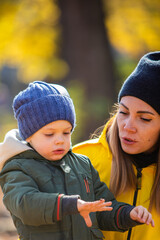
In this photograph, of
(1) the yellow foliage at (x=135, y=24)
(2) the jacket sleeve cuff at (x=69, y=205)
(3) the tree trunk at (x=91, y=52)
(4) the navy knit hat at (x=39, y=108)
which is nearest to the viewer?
(2) the jacket sleeve cuff at (x=69, y=205)

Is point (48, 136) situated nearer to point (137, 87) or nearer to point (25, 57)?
point (137, 87)

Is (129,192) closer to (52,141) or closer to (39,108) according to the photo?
(52,141)

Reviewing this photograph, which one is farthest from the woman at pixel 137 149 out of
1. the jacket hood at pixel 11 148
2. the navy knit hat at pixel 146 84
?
the jacket hood at pixel 11 148

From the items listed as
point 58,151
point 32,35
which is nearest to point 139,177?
point 58,151

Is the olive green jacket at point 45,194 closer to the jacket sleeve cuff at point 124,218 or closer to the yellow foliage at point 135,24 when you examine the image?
the jacket sleeve cuff at point 124,218

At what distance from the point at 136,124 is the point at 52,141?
82 cm

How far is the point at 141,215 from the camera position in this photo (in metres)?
2.33

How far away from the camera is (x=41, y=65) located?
11141mm

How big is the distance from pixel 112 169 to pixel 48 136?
869 mm

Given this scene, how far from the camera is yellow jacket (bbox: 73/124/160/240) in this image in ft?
9.72

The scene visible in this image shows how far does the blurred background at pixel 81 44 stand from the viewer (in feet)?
29.1

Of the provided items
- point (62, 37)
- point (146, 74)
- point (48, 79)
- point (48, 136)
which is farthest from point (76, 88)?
point (48, 136)

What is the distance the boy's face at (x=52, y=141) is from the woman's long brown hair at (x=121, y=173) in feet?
2.43

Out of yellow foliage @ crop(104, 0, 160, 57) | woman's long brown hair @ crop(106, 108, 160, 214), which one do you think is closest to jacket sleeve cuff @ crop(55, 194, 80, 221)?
woman's long brown hair @ crop(106, 108, 160, 214)
